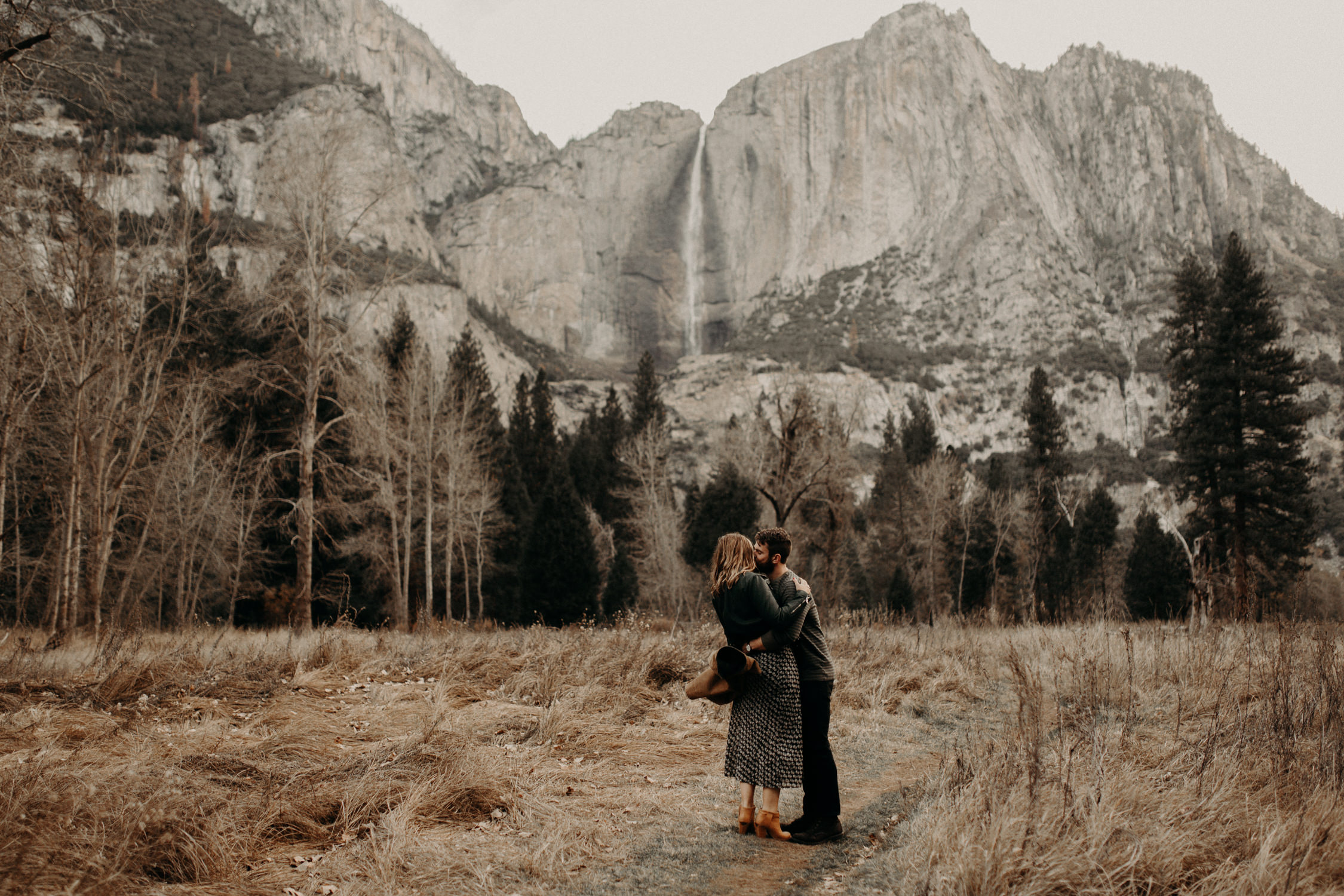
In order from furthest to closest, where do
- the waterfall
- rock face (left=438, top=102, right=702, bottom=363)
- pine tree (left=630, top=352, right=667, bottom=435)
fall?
the waterfall → rock face (left=438, top=102, right=702, bottom=363) → pine tree (left=630, top=352, right=667, bottom=435)

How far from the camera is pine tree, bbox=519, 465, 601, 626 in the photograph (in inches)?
1176

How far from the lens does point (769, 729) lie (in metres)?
4.73

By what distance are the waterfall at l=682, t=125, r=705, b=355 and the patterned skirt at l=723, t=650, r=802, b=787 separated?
4959 inches

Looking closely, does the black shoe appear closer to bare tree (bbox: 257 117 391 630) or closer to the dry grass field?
the dry grass field

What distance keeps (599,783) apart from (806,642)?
1943mm

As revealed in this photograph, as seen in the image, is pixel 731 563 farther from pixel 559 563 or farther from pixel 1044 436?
pixel 1044 436

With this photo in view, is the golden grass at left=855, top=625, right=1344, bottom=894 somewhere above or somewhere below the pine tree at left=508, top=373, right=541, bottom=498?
below

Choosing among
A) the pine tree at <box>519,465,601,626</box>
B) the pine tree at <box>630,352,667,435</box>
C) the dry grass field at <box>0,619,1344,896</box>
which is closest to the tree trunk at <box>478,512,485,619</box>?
the pine tree at <box>519,465,601,626</box>

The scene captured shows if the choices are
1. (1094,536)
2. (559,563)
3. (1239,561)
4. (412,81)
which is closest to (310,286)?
(559,563)

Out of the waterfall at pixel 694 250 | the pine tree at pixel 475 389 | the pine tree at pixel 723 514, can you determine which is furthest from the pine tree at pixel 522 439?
the waterfall at pixel 694 250

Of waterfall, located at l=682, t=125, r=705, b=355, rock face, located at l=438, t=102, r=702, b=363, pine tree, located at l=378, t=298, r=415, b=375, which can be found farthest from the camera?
waterfall, located at l=682, t=125, r=705, b=355

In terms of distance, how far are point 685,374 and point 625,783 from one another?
91011 millimetres

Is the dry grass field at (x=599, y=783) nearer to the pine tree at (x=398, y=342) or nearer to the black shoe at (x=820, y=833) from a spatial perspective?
the black shoe at (x=820, y=833)

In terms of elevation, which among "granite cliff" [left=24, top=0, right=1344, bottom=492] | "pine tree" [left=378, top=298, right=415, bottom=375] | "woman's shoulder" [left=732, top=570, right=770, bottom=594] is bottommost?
"woman's shoulder" [left=732, top=570, right=770, bottom=594]
